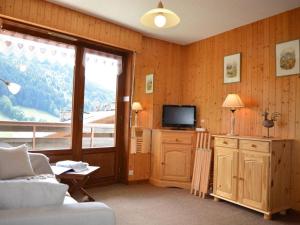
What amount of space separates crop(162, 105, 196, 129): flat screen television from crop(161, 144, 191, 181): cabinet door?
1.57ft

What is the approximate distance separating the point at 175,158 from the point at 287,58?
232 cm

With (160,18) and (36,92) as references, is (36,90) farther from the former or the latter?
(160,18)

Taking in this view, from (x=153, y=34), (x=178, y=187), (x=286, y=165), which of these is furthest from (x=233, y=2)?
(x=178, y=187)

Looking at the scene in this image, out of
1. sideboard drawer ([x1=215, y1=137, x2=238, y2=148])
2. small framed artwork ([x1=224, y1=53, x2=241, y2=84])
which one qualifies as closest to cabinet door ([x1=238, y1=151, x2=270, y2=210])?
sideboard drawer ([x1=215, y1=137, x2=238, y2=148])

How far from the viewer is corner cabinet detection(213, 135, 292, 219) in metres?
3.14

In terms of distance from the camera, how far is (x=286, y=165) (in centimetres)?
333

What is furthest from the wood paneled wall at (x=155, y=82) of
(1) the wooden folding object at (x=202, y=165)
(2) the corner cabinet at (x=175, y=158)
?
(1) the wooden folding object at (x=202, y=165)

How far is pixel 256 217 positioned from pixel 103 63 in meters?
3.32

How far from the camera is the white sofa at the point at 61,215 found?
1.24 meters

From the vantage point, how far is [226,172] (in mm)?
3629

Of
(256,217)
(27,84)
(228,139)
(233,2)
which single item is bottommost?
(256,217)

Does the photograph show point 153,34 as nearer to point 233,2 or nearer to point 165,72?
point 165,72

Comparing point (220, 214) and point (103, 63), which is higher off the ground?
point (103, 63)

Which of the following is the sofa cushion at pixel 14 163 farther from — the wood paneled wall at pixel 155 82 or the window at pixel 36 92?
the wood paneled wall at pixel 155 82
